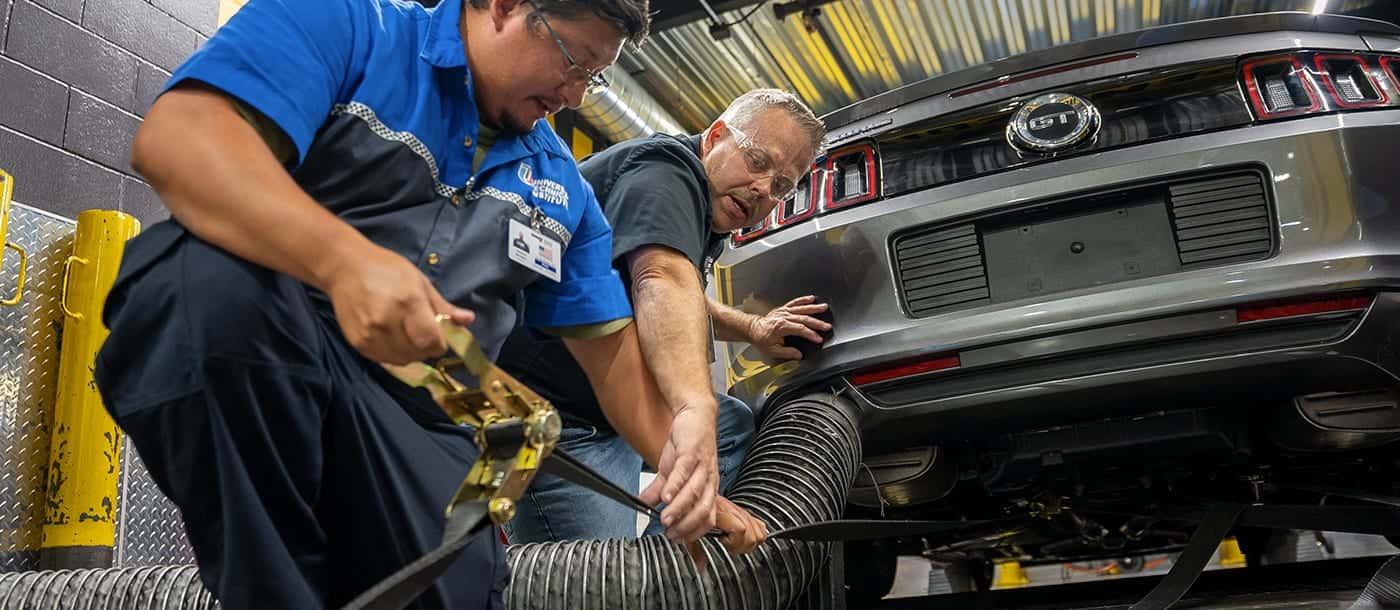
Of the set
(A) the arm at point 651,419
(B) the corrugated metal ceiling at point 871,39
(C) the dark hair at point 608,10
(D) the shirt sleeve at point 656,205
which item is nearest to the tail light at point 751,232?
(D) the shirt sleeve at point 656,205

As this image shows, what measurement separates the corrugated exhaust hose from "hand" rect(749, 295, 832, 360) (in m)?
0.25

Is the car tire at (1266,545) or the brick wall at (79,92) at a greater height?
the brick wall at (79,92)

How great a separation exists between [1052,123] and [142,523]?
2844 mm

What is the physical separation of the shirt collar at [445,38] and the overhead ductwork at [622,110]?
4.06 meters

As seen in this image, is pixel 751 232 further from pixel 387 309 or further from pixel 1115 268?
pixel 387 309

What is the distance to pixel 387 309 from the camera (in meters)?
0.90

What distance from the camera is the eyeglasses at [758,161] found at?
2.20 m

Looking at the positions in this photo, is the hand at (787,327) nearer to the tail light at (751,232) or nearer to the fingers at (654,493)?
the tail light at (751,232)

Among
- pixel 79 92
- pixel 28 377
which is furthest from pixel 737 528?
pixel 79 92

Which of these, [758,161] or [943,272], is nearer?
[758,161]

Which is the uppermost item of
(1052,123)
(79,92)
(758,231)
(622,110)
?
(622,110)

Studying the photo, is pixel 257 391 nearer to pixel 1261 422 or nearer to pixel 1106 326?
pixel 1106 326

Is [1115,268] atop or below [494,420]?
atop

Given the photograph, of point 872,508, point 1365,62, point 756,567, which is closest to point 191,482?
point 756,567
